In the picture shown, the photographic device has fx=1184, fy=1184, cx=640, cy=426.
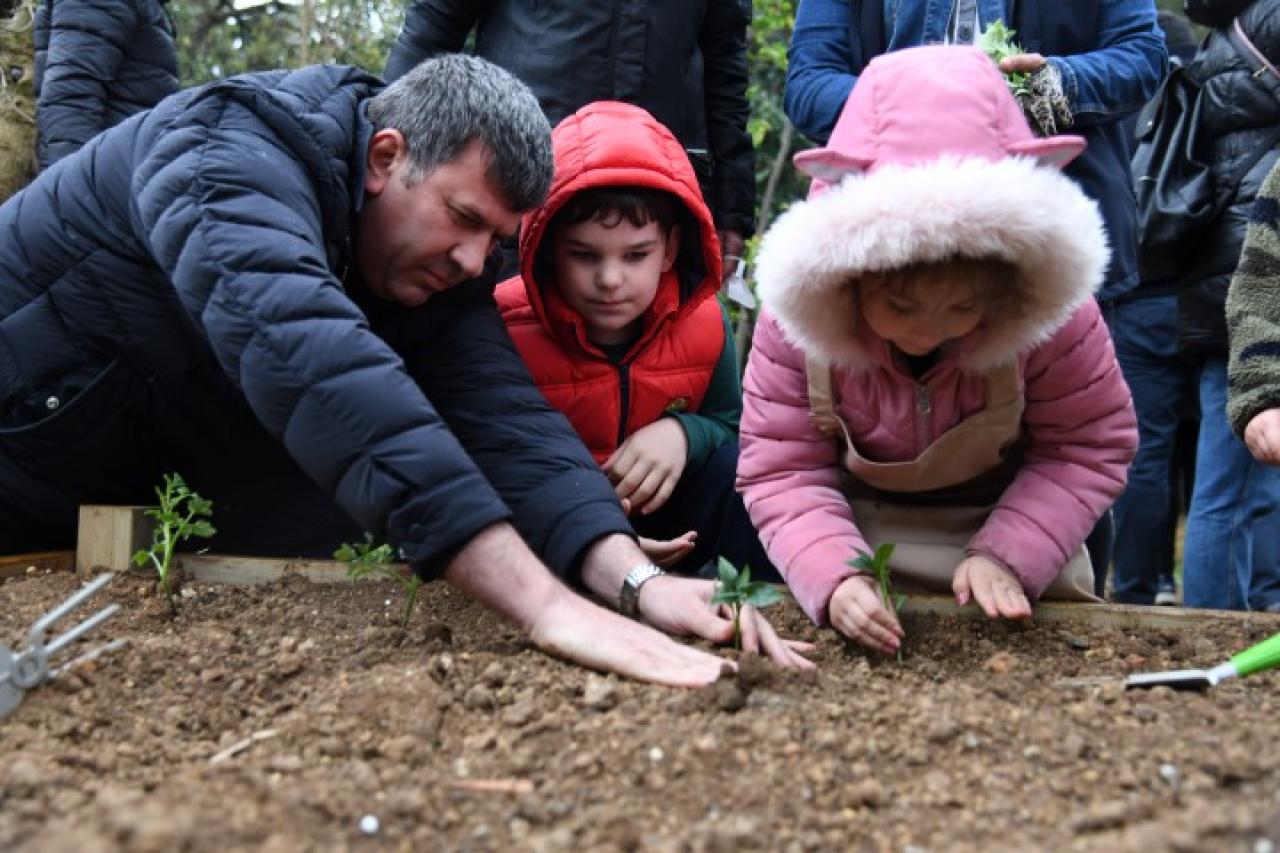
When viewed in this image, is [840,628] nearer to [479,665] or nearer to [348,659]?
[479,665]

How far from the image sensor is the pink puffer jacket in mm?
2561

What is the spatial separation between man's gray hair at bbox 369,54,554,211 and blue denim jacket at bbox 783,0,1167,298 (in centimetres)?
105

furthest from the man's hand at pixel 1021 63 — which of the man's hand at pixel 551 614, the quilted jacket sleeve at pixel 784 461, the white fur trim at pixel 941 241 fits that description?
the man's hand at pixel 551 614

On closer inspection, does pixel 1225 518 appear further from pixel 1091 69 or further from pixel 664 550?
pixel 664 550

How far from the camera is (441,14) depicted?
3.85 metres

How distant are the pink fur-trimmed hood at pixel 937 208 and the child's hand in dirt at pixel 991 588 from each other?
1.46ft

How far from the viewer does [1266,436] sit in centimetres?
272

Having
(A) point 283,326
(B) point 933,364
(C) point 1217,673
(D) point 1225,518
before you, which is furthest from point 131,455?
(D) point 1225,518

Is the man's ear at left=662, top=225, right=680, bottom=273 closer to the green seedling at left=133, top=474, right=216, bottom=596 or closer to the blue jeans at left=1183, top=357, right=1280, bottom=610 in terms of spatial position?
the green seedling at left=133, top=474, right=216, bottom=596

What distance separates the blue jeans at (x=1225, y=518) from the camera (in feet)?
12.5

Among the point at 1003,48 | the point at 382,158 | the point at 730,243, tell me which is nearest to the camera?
the point at 382,158

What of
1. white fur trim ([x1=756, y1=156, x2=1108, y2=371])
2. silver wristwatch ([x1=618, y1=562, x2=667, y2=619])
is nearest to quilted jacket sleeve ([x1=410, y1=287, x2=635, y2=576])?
silver wristwatch ([x1=618, y1=562, x2=667, y2=619])

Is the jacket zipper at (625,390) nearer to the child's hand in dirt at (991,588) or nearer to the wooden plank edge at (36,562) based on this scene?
the child's hand in dirt at (991,588)

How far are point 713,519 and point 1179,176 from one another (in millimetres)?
1875
